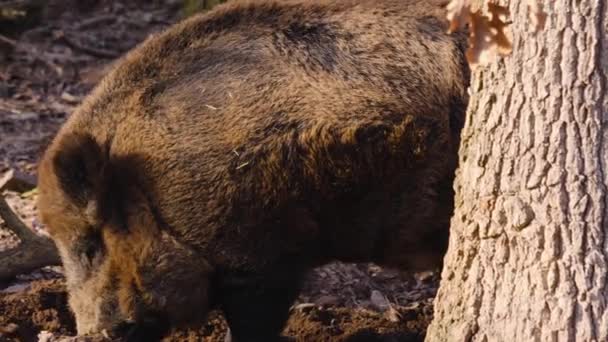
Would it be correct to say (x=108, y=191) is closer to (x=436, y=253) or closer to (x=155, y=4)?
(x=436, y=253)

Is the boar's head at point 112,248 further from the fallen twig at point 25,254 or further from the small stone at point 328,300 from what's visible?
the small stone at point 328,300

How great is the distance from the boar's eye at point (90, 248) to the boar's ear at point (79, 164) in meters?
0.19

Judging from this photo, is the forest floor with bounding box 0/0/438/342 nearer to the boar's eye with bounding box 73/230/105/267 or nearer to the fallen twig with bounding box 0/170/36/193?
the fallen twig with bounding box 0/170/36/193

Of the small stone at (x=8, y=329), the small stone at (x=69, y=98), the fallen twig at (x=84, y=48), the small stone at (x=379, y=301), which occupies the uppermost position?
the fallen twig at (x=84, y=48)

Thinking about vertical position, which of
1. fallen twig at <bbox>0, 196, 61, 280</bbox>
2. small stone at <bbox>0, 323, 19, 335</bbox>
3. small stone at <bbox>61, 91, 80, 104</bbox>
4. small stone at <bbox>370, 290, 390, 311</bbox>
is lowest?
small stone at <bbox>0, 323, 19, 335</bbox>

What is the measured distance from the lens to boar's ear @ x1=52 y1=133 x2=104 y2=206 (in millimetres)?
4812

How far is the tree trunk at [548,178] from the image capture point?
3.60 m

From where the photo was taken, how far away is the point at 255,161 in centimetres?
466

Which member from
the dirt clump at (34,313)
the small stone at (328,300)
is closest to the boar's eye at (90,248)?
the dirt clump at (34,313)

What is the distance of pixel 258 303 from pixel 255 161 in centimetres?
71

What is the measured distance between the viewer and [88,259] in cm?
509

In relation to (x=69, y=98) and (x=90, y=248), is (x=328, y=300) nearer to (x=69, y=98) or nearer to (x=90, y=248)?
(x=90, y=248)

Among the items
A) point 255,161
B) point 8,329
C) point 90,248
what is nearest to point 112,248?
point 90,248

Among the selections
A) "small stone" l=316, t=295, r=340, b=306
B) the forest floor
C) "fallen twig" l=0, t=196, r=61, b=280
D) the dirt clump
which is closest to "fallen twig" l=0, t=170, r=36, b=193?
the forest floor
